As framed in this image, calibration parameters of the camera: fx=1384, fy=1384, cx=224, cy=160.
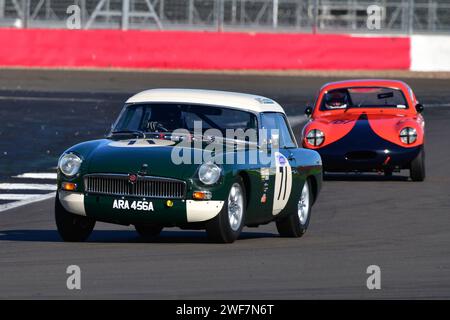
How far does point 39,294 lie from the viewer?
8.82 metres

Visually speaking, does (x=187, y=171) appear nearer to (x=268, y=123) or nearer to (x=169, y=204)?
(x=169, y=204)

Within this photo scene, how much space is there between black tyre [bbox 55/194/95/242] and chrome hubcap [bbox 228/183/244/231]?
119 centimetres

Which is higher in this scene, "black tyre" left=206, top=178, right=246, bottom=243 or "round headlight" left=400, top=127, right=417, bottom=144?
"black tyre" left=206, top=178, right=246, bottom=243

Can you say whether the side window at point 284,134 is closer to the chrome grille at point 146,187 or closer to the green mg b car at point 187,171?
the green mg b car at point 187,171

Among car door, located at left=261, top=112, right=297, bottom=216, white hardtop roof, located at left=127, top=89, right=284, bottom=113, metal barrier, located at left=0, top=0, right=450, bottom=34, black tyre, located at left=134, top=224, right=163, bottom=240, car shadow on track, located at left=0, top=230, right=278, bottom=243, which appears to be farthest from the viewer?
metal barrier, located at left=0, top=0, right=450, bottom=34

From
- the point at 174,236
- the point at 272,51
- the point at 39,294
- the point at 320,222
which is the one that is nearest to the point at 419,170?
the point at 320,222

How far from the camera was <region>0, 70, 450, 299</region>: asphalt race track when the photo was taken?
9258 mm

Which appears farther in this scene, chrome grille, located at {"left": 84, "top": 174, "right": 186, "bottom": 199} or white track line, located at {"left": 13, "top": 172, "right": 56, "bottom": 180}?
white track line, located at {"left": 13, "top": 172, "right": 56, "bottom": 180}

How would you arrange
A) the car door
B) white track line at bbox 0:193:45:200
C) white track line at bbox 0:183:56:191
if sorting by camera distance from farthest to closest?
white track line at bbox 0:183:56:191 → white track line at bbox 0:193:45:200 → the car door

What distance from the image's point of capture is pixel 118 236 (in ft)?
42.3

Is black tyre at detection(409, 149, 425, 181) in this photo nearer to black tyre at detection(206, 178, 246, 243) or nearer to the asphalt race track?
the asphalt race track

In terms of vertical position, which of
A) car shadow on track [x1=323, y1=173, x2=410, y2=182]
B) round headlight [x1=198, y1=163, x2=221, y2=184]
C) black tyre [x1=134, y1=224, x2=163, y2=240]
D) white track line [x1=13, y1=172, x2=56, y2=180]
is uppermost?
round headlight [x1=198, y1=163, x2=221, y2=184]

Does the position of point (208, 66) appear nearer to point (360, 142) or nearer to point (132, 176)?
point (360, 142)

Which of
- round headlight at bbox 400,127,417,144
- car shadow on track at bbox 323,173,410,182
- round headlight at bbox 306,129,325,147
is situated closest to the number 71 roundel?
round headlight at bbox 306,129,325,147
